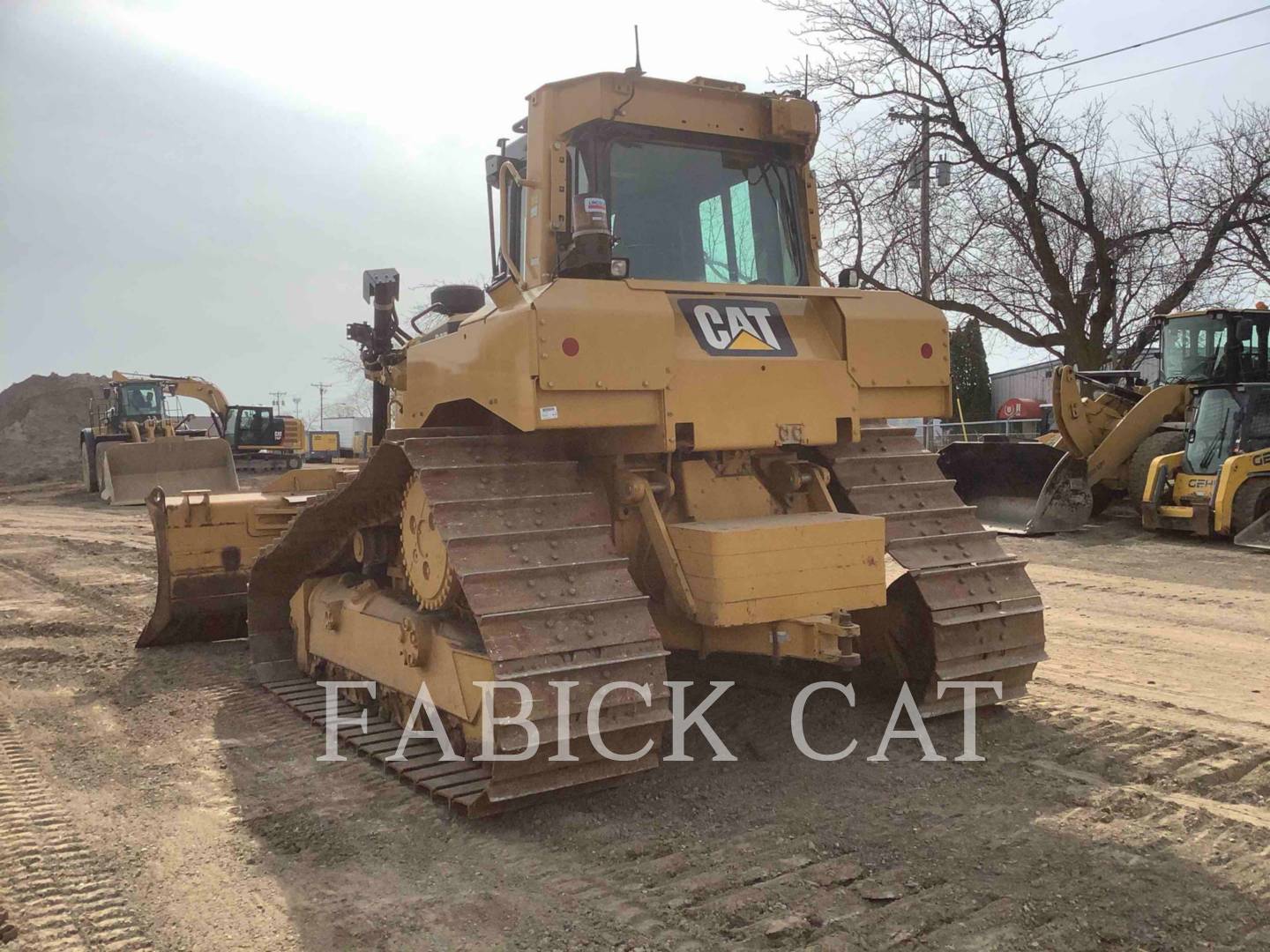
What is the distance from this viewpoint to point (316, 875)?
364 cm

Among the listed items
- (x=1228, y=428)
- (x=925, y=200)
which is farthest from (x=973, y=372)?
(x=1228, y=428)

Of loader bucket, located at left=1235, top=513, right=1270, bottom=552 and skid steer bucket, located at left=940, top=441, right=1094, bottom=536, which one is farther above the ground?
skid steer bucket, located at left=940, top=441, right=1094, bottom=536

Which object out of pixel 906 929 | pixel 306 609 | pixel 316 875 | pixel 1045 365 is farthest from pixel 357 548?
pixel 1045 365

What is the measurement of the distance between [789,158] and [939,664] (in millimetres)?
2555

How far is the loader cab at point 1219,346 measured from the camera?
13.4 m

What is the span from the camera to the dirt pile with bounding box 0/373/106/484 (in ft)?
110

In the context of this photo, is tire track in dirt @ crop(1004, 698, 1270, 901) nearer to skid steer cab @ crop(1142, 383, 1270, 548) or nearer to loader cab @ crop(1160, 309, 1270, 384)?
skid steer cab @ crop(1142, 383, 1270, 548)

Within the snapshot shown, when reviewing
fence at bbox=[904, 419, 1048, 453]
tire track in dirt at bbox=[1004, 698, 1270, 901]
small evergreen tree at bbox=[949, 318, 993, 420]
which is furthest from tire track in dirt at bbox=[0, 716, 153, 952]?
small evergreen tree at bbox=[949, 318, 993, 420]

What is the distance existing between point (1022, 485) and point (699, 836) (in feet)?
34.5

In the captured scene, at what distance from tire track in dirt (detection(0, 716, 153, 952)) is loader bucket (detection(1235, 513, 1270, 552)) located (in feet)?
37.2

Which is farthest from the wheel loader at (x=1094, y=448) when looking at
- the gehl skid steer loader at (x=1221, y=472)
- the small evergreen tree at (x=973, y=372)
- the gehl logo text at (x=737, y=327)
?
the small evergreen tree at (x=973, y=372)

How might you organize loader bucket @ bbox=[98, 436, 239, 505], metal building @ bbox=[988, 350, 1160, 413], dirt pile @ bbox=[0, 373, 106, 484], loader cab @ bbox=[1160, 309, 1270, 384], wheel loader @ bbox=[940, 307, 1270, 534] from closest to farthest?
wheel loader @ bbox=[940, 307, 1270, 534] → loader cab @ bbox=[1160, 309, 1270, 384] → loader bucket @ bbox=[98, 436, 239, 505] → dirt pile @ bbox=[0, 373, 106, 484] → metal building @ bbox=[988, 350, 1160, 413]

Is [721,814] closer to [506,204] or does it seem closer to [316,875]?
[316,875]

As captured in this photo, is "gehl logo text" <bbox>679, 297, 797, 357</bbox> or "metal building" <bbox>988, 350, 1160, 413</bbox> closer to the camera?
"gehl logo text" <bbox>679, 297, 797, 357</bbox>
